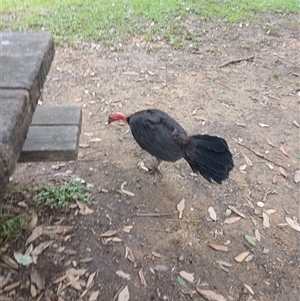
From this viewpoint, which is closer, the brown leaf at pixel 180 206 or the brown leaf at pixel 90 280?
the brown leaf at pixel 90 280

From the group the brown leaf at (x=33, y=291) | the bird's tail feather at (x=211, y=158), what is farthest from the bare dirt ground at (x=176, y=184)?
the bird's tail feather at (x=211, y=158)

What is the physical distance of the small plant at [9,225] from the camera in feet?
8.20

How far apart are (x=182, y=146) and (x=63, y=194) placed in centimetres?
84

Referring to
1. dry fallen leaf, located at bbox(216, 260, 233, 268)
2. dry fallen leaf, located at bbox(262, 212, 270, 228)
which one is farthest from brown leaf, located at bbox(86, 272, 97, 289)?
dry fallen leaf, located at bbox(262, 212, 270, 228)

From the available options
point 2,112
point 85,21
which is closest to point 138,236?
point 2,112

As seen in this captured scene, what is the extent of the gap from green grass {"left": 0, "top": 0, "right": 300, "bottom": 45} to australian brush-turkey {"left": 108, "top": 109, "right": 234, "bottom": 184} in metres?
2.44

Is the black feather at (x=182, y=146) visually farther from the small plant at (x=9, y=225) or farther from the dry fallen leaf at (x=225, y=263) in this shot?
the small plant at (x=9, y=225)

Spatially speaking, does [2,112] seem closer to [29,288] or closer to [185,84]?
[29,288]

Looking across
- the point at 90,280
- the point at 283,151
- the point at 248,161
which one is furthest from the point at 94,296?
the point at 283,151

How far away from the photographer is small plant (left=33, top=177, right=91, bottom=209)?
109 inches

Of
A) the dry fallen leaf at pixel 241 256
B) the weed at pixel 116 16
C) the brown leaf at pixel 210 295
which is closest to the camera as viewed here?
the brown leaf at pixel 210 295

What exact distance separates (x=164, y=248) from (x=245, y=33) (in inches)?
159

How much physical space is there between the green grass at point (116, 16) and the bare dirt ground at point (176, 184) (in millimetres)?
346

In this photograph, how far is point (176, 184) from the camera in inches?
124
